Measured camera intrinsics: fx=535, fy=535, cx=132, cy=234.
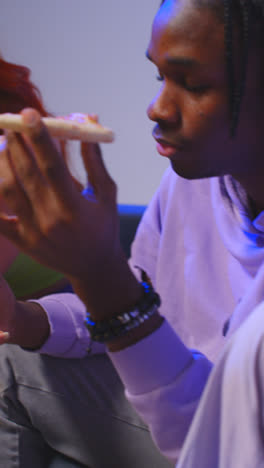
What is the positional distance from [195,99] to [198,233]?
0.23 metres

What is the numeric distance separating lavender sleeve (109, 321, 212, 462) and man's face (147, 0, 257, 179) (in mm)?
154

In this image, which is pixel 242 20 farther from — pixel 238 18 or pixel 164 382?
pixel 164 382

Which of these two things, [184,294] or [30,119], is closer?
[30,119]

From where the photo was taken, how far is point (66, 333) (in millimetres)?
690

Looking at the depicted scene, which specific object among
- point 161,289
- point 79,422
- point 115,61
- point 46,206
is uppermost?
point 46,206

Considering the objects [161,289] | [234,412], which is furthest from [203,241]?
[234,412]

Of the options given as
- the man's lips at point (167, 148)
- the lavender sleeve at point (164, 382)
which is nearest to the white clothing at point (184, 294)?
the lavender sleeve at point (164, 382)

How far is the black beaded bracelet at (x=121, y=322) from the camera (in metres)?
0.42

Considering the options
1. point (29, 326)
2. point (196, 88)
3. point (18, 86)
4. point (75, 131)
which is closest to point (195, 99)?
point (196, 88)

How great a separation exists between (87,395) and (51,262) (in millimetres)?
353

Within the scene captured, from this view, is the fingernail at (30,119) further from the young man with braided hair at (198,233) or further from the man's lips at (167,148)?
the man's lips at (167,148)

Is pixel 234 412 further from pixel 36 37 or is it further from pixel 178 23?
pixel 36 37

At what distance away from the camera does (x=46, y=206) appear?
1.19ft

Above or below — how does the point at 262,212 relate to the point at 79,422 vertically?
above
